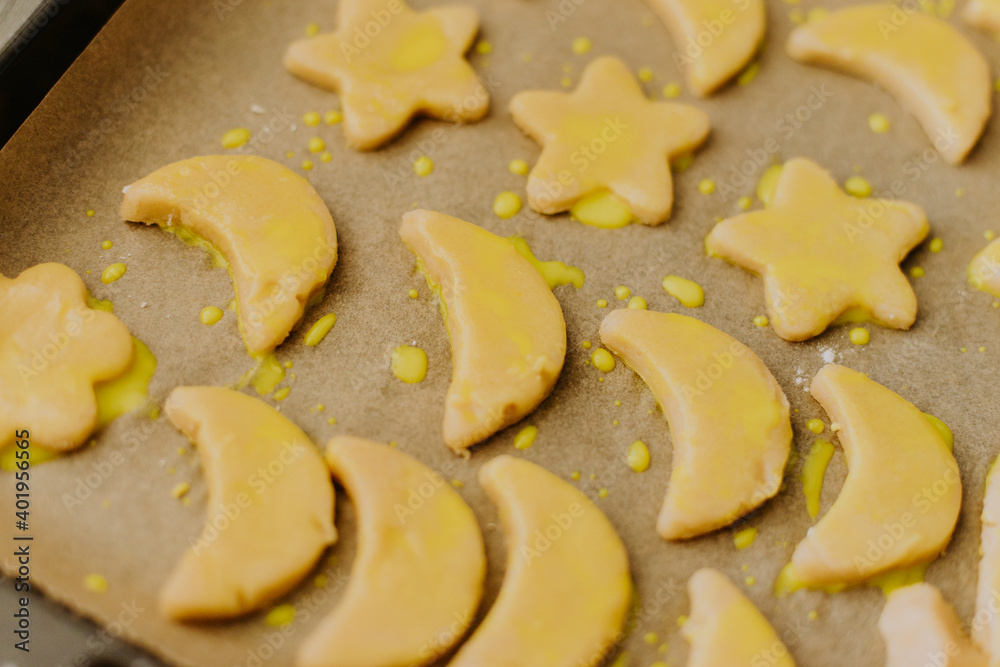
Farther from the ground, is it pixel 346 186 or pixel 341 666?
pixel 346 186

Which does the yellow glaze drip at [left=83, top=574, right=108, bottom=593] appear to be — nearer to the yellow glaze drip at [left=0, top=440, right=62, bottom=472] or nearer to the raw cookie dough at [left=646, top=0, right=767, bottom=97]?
the yellow glaze drip at [left=0, top=440, right=62, bottom=472]

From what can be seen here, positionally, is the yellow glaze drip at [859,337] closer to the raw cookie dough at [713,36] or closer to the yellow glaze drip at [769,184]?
the yellow glaze drip at [769,184]

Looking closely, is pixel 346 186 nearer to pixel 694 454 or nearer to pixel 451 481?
pixel 451 481

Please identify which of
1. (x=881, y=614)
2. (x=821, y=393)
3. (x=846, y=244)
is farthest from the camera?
(x=846, y=244)

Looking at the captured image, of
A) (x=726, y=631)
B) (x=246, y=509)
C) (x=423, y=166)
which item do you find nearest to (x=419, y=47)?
(x=423, y=166)

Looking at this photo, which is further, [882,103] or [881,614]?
[882,103]

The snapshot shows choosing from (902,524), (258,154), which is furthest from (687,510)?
→ (258,154)

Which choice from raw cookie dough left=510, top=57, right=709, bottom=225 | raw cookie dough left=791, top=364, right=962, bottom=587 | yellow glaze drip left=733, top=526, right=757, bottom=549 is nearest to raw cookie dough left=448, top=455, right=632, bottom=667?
yellow glaze drip left=733, top=526, right=757, bottom=549
